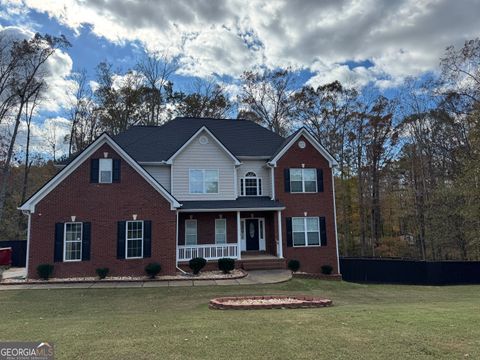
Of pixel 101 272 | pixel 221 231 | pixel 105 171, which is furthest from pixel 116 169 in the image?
pixel 221 231

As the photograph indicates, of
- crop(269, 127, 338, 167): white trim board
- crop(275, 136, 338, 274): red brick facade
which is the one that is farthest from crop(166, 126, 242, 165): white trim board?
crop(275, 136, 338, 274): red brick facade

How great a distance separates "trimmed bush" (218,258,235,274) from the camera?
54.0 feet

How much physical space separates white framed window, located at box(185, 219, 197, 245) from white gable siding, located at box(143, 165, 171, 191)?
7.94ft

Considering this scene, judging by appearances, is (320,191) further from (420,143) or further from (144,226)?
(420,143)

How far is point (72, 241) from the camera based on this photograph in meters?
15.4

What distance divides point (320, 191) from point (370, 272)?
6070 mm

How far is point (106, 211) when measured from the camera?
51.7 feet

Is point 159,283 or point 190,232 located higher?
point 190,232

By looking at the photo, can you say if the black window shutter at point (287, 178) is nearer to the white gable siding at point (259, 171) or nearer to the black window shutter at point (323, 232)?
the white gable siding at point (259, 171)

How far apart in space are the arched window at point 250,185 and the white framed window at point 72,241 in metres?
9.28

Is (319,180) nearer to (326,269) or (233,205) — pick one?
(326,269)

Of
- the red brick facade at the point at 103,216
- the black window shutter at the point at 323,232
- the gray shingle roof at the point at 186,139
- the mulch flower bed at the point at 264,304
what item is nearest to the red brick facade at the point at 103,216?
the red brick facade at the point at 103,216

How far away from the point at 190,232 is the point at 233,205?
306cm

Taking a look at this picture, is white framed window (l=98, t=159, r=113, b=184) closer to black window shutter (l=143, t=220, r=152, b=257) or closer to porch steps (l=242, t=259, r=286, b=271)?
black window shutter (l=143, t=220, r=152, b=257)
